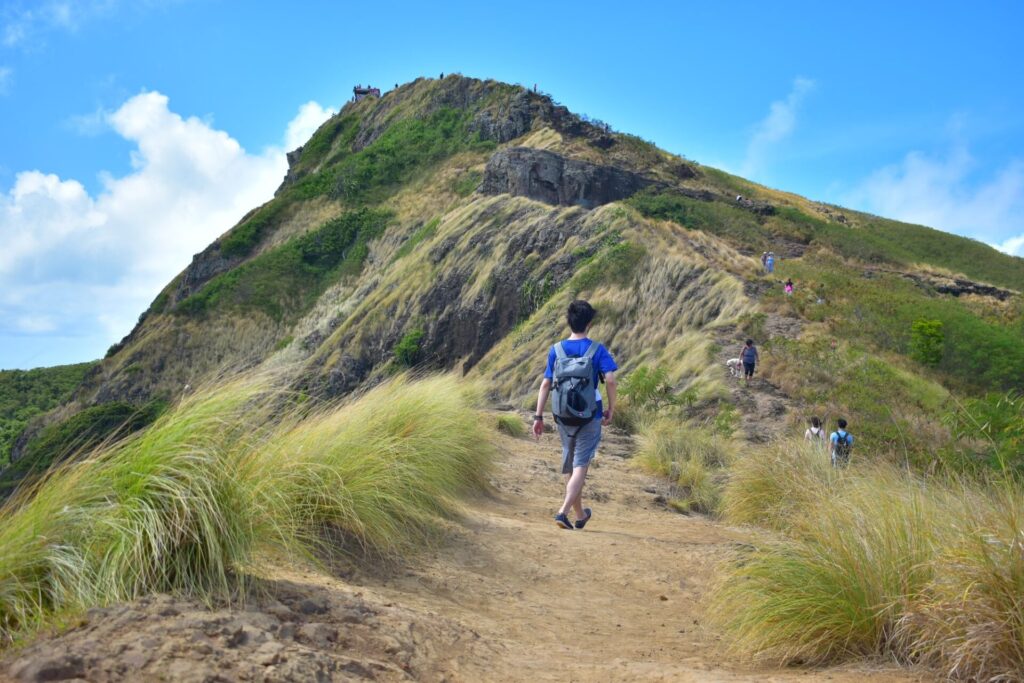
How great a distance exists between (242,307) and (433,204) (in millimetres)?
13165

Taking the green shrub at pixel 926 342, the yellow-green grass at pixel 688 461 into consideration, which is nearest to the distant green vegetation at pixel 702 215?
the green shrub at pixel 926 342

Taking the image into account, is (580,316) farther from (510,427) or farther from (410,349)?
(410,349)

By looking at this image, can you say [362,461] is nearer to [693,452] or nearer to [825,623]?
[825,623]

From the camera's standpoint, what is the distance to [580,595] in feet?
18.3

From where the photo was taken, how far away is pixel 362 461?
5645mm

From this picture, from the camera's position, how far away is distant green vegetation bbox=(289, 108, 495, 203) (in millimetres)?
59375

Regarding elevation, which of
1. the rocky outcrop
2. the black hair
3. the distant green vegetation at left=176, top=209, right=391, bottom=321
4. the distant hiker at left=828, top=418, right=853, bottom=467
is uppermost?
the rocky outcrop

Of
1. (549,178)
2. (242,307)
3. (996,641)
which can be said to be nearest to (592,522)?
(996,641)

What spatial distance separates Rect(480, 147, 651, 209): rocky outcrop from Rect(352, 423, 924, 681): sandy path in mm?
32494

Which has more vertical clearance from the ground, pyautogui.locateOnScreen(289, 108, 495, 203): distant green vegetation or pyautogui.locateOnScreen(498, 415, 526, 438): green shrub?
pyautogui.locateOnScreen(289, 108, 495, 203): distant green vegetation

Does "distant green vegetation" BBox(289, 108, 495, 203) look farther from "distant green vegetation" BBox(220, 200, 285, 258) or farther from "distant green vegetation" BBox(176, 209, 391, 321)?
"distant green vegetation" BBox(176, 209, 391, 321)

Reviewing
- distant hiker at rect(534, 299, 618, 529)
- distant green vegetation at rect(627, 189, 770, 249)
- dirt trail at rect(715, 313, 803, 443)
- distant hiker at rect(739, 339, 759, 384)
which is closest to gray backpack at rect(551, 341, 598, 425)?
distant hiker at rect(534, 299, 618, 529)

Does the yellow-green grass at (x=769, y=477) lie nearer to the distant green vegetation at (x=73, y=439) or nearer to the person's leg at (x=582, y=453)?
the person's leg at (x=582, y=453)

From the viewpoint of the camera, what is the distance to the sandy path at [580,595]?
4.03 meters
